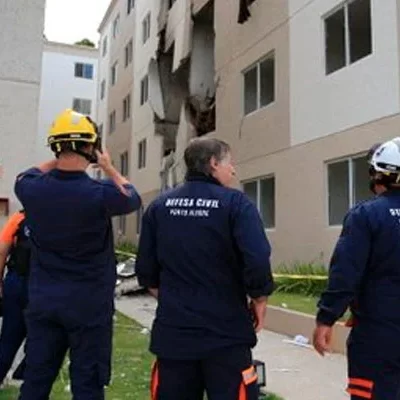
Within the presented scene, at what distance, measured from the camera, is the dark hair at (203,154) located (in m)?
2.98

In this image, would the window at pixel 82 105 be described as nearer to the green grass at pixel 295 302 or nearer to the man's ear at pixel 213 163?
the green grass at pixel 295 302

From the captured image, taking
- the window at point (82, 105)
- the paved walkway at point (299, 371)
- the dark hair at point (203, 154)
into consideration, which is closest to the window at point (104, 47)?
the window at point (82, 105)

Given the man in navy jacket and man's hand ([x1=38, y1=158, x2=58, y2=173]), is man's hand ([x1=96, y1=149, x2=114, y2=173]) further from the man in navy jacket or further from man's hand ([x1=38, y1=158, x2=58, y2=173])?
the man in navy jacket

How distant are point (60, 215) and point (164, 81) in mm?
18366

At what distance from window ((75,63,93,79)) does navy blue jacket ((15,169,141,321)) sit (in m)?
37.4

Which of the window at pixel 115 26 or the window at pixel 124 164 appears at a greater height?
the window at pixel 115 26

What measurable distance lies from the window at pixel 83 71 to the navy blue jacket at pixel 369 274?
125 feet

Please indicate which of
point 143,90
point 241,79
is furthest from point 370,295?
point 143,90

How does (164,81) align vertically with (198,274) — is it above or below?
above

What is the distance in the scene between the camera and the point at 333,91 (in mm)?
10609

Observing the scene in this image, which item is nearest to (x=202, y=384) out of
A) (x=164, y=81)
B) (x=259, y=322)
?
(x=259, y=322)

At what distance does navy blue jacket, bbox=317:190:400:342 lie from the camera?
280cm

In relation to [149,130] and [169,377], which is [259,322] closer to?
[169,377]

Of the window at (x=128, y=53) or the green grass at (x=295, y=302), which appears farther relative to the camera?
the window at (x=128, y=53)
